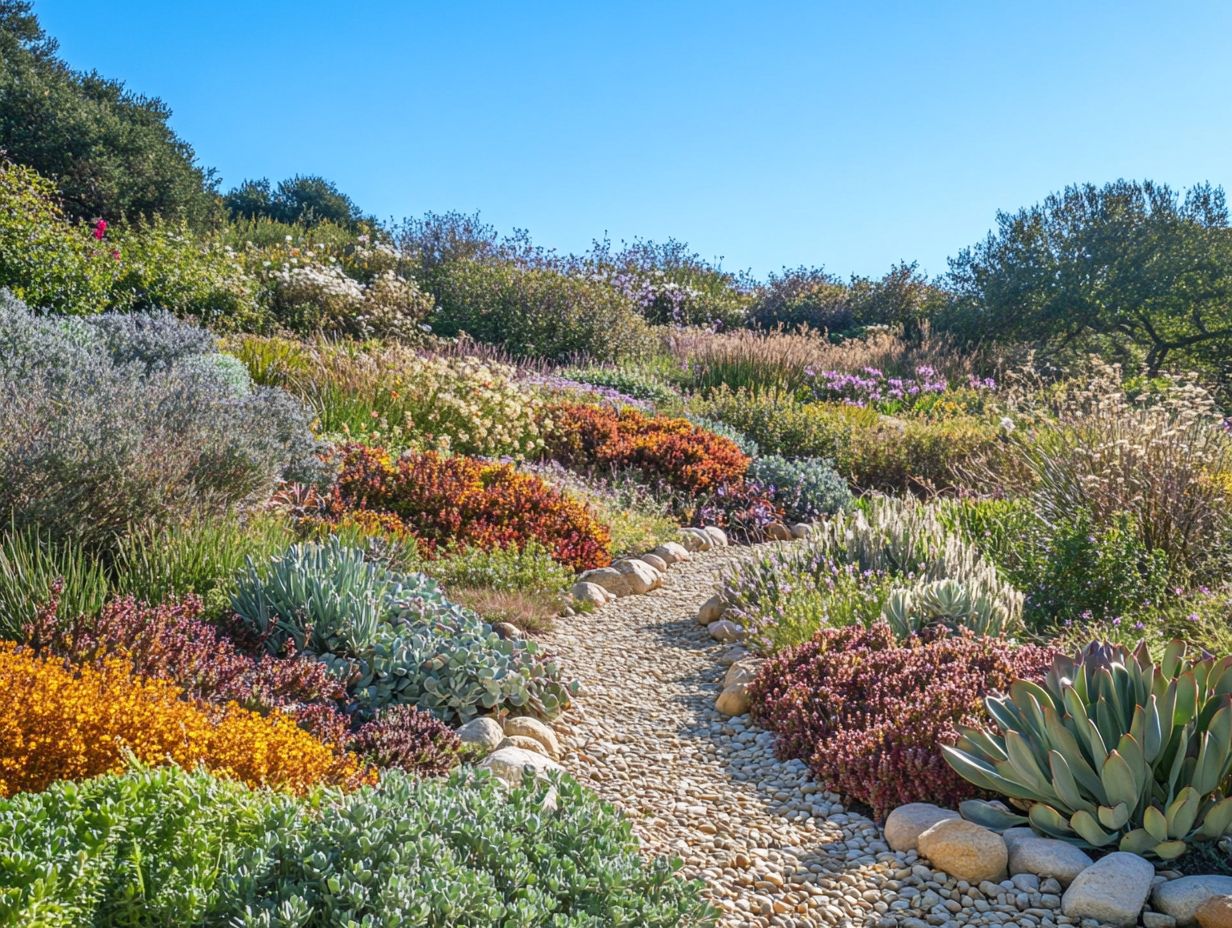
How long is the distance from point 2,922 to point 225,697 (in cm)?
200

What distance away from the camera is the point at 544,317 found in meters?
17.5

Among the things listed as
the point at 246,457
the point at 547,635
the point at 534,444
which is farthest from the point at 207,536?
the point at 534,444

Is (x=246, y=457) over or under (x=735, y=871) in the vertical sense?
over

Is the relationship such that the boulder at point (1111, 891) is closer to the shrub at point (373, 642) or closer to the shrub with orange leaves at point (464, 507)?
the shrub at point (373, 642)

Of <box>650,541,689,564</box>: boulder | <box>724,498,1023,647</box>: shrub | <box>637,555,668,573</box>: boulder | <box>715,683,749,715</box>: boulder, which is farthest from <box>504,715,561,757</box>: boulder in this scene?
<box>650,541,689,564</box>: boulder

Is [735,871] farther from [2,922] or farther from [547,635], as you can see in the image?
[547,635]

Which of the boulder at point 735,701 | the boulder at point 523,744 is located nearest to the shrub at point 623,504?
the boulder at point 735,701

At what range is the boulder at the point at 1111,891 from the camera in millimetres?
3014

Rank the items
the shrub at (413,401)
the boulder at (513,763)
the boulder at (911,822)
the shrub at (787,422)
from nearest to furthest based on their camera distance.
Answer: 1. the boulder at (911,822)
2. the boulder at (513,763)
3. the shrub at (413,401)
4. the shrub at (787,422)

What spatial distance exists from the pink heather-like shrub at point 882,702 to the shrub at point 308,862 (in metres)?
1.50

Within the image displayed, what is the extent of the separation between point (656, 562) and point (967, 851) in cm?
460

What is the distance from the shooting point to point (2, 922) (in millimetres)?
1858

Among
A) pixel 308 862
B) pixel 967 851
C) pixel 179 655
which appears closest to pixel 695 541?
pixel 179 655

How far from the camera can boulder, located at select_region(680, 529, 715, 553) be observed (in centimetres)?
851
